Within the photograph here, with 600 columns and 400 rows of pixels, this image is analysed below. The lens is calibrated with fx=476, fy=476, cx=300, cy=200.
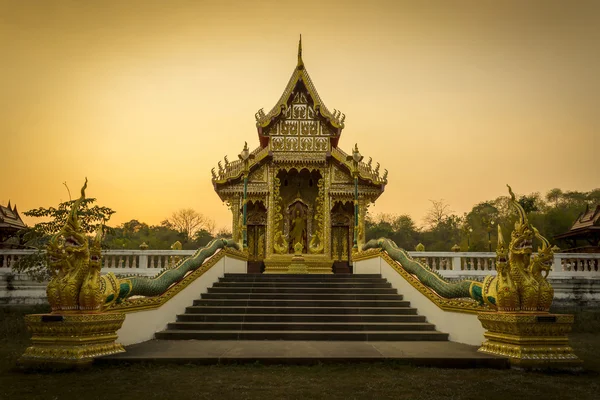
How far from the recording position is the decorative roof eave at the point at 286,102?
17734mm

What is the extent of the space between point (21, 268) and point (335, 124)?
→ 438 inches

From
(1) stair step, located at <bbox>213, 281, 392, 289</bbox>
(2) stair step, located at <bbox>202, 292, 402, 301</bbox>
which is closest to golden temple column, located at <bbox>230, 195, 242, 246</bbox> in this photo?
(1) stair step, located at <bbox>213, 281, 392, 289</bbox>

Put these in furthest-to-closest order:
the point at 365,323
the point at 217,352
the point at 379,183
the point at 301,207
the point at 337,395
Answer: the point at 301,207, the point at 379,183, the point at 365,323, the point at 217,352, the point at 337,395

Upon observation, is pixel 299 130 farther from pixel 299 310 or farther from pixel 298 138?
pixel 299 310

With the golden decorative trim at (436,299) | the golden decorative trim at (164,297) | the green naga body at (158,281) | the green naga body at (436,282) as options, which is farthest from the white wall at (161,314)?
the green naga body at (436,282)

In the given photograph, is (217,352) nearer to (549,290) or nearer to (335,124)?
(549,290)

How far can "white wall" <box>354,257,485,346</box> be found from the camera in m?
7.64

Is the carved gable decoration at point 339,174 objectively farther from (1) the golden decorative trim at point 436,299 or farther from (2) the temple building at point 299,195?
(1) the golden decorative trim at point 436,299

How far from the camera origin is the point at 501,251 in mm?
6609

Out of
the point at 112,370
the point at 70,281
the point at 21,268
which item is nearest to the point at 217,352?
the point at 112,370

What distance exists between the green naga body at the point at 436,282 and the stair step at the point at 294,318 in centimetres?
77

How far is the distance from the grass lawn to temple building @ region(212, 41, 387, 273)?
36.0 feet

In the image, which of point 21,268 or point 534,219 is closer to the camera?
point 21,268

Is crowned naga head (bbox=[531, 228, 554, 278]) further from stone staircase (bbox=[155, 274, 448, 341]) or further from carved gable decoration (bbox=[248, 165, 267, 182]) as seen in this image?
carved gable decoration (bbox=[248, 165, 267, 182])
